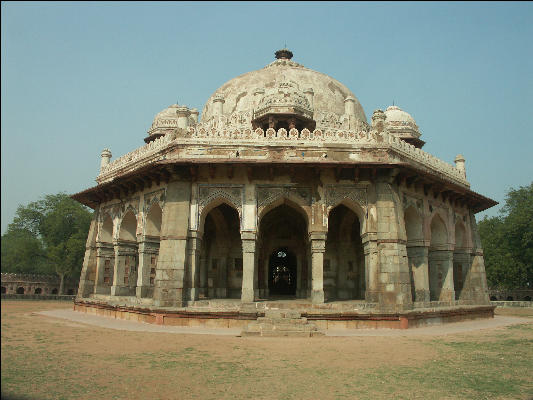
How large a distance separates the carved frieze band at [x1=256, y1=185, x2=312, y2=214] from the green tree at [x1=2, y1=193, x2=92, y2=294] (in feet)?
86.8

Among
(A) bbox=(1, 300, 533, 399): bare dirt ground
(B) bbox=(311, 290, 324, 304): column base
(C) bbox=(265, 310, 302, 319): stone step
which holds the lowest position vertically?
(A) bbox=(1, 300, 533, 399): bare dirt ground

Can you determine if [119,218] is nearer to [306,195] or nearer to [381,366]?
[306,195]

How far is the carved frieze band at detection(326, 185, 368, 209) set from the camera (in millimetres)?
13887

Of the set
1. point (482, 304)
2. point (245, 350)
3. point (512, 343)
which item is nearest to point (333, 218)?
point (482, 304)

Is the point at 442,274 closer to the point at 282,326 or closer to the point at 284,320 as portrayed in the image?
the point at 284,320

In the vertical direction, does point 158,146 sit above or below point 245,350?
above

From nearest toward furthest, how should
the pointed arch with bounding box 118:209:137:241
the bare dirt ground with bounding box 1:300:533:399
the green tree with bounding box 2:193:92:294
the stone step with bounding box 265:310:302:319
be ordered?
1. the bare dirt ground with bounding box 1:300:533:399
2. the stone step with bounding box 265:310:302:319
3. the pointed arch with bounding box 118:209:137:241
4. the green tree with bounding box 2:193:92:294

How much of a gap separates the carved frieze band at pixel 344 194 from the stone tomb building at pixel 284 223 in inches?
1.3

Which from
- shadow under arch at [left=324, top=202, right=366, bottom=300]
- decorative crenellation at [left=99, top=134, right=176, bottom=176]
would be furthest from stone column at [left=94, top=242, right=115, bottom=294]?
shadow under arch at [left=324, top=202, right=366, bottom=300]

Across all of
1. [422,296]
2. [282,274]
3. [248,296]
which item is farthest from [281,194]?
[282,274]

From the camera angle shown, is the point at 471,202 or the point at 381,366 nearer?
the point at 381,366

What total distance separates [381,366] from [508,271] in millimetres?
29351

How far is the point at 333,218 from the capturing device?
1761 cm

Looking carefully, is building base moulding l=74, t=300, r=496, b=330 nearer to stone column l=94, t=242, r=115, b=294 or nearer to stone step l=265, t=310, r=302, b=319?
stone step l=265, t=310, r=302, b=319
